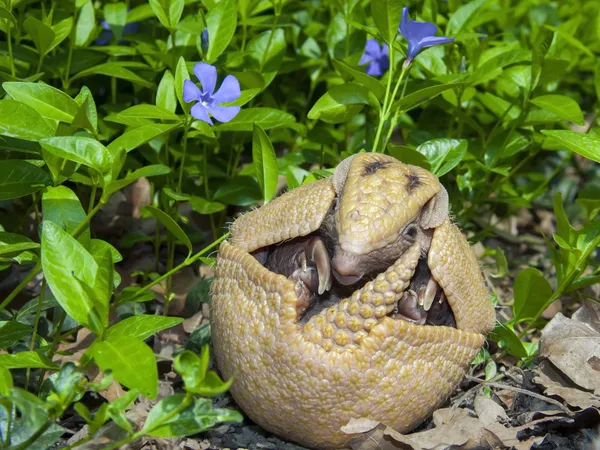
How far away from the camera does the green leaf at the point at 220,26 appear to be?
352 centimetres

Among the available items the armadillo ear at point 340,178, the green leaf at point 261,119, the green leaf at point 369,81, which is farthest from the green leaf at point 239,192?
the armadillo ear at point 340,178

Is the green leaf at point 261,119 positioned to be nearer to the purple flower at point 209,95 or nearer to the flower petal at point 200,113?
the purple flower at point 209,95

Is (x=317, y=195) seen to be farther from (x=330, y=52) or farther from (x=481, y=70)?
(x=330, y=52)

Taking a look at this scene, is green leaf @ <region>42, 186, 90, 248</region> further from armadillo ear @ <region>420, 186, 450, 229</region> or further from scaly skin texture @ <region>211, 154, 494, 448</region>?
armadillo ear @ <region>420, 186, 450, 229</region>

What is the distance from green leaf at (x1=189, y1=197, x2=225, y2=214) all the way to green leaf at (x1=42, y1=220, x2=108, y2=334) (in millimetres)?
1080

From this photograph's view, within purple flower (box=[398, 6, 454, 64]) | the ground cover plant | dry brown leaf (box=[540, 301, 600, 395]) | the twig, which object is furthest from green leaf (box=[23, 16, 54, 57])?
dry brown leaf (box=[540, 301, 600, 395])

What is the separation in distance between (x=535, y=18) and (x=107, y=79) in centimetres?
292

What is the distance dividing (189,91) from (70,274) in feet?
2.83

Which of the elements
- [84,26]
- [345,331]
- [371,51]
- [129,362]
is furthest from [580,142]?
[84,26]

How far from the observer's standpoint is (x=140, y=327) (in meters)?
2.71

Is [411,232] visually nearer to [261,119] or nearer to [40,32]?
[261,119]

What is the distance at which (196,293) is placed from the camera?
3.91m

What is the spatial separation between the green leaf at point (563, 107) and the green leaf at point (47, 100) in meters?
2.05

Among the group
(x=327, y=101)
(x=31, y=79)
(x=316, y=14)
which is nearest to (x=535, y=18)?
(x=316, y=14)
